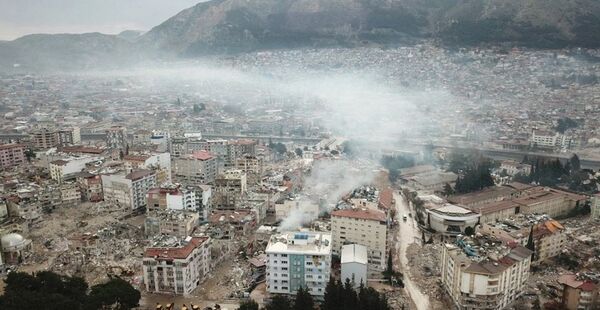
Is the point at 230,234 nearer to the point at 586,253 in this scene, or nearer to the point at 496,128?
the point at 586,253

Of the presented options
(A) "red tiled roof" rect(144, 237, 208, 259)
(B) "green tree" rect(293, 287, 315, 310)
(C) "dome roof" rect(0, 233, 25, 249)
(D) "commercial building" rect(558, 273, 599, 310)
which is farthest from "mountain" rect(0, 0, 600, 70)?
(C) "dome roof" rect(0, 233, 25, 249)

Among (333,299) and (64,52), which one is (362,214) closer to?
(333,299)

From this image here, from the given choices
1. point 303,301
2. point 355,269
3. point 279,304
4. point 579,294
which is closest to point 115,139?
point 355,269

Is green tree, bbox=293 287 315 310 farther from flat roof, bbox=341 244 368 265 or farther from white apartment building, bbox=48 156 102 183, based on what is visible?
white apartment building, bbox=48 156 102 183

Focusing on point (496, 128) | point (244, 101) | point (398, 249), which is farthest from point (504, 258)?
point (244, 101)

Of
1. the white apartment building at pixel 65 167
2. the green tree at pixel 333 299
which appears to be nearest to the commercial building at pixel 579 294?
the green tree at pixel 333 299

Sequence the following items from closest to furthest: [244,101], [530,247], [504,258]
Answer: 1. [504,258]
2. [530,247]
3. [244,101]
